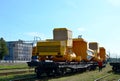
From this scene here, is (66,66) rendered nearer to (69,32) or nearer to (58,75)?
(58,75)

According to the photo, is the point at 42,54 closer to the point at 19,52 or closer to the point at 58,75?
the point at 58,75

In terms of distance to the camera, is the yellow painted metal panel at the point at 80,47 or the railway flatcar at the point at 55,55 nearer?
the railway flatcar at the point at 55,55

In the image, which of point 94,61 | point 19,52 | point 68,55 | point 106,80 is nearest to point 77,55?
point 68,55

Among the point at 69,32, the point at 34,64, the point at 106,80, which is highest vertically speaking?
the point at 69,32

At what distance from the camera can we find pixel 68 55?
2080 cm

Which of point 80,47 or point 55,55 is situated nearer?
point 55,55

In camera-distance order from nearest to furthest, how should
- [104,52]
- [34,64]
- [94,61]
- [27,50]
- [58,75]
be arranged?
[34,64] → [58,75] → [94,61] → [104,52] → [27,50]

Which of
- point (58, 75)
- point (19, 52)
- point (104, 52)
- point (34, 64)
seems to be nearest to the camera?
point (34, 64)

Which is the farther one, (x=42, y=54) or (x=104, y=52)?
(x=104, y=52)

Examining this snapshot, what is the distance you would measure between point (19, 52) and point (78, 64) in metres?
159

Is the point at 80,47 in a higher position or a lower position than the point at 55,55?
higher

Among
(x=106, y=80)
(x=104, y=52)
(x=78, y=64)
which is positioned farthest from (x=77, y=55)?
(x=104, y=52)

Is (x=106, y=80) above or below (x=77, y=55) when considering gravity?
below

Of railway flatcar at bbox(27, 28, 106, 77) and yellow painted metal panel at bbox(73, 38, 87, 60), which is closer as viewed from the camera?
railway flatcar at bbox(27, 28, 106, 77)
